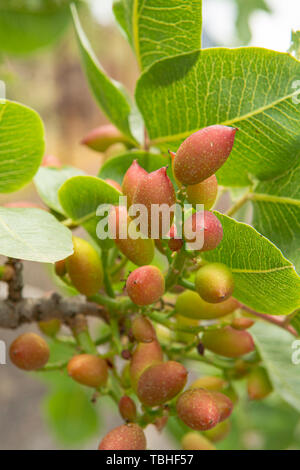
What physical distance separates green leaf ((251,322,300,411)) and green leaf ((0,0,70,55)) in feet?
3.46

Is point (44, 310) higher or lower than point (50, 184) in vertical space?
lower

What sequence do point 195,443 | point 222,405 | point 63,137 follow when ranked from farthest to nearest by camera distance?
1. point 63,137
2. point 195,443
3. point 222,405

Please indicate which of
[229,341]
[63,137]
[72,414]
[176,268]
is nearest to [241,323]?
[229,341]

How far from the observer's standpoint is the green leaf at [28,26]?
4.59ft

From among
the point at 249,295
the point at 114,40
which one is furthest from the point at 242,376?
the point at 114,40

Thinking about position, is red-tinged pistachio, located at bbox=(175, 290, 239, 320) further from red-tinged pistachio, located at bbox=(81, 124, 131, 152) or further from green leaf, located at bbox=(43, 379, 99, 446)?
green leaf, located at bbox=(43, 379, 99, 446)

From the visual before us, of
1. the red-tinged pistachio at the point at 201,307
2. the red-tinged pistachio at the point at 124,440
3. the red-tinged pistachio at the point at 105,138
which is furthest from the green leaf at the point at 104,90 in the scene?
the red-tinged pistachio at the point at 124,440

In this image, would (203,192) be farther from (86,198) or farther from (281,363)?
(281,363)

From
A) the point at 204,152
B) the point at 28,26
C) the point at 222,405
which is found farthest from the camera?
the point at 28,26

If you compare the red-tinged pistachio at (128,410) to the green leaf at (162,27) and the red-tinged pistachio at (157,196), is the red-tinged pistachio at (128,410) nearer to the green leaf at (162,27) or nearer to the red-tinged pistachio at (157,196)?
the red-tinged pistachio at (157,196)

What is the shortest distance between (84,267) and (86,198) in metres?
0.08

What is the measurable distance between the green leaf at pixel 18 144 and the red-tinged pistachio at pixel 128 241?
0.46 feet

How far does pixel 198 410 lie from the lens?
503 millimetres

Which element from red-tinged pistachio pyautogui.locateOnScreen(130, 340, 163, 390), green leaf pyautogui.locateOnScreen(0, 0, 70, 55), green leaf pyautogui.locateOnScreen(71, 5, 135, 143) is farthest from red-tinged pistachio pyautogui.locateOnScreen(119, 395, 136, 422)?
green leaf pyautogui.locateOnScreen(0, 0, 70, 55)
